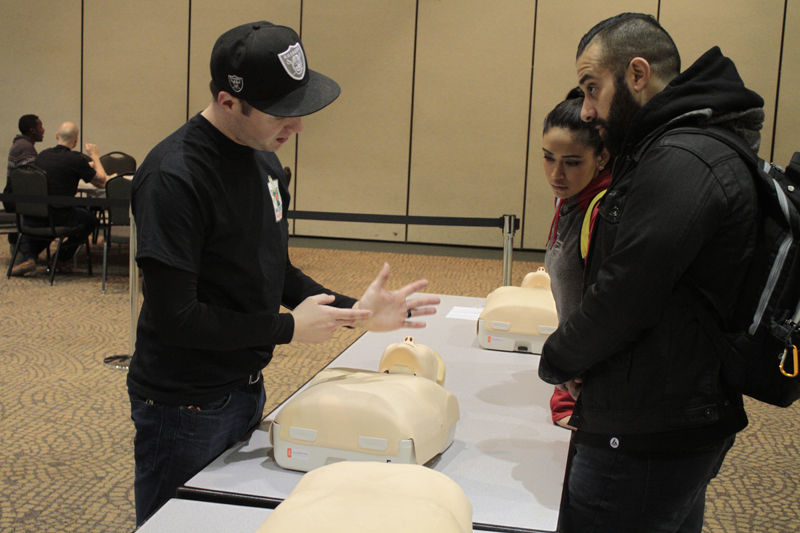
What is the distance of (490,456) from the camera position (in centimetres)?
146

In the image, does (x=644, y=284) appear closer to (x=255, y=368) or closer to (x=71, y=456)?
(x=255, y=368)

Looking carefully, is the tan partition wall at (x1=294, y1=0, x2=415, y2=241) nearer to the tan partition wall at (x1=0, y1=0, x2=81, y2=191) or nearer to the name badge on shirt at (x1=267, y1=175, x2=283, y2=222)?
the tan partition wall at (x1=0, y1=0, x2=81, y2=191)

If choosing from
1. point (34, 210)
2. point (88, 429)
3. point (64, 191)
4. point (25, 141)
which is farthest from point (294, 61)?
point (25, 141)

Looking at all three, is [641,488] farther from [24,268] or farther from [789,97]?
[789,97]

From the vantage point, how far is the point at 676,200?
995 millimetres

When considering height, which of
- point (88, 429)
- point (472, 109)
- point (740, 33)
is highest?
point (740, 33)

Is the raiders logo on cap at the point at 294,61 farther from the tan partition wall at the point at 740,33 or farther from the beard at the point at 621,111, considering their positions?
the tan partition wall at the point at 740,33

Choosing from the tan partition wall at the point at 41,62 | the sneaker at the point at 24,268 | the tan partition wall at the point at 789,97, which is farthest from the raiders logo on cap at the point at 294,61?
the tan partition wall at the point at 41,62

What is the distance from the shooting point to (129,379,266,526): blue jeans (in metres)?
1.30

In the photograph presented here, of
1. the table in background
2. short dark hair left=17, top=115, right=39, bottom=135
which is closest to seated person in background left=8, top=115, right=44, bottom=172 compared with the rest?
short dark hair left=17, top=115, right=39, bottom=135

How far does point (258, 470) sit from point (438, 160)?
22.4 feet

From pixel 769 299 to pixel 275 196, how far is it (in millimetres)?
905

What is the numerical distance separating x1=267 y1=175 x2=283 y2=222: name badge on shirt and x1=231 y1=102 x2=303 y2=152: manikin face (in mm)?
103

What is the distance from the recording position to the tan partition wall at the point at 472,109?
761cm
